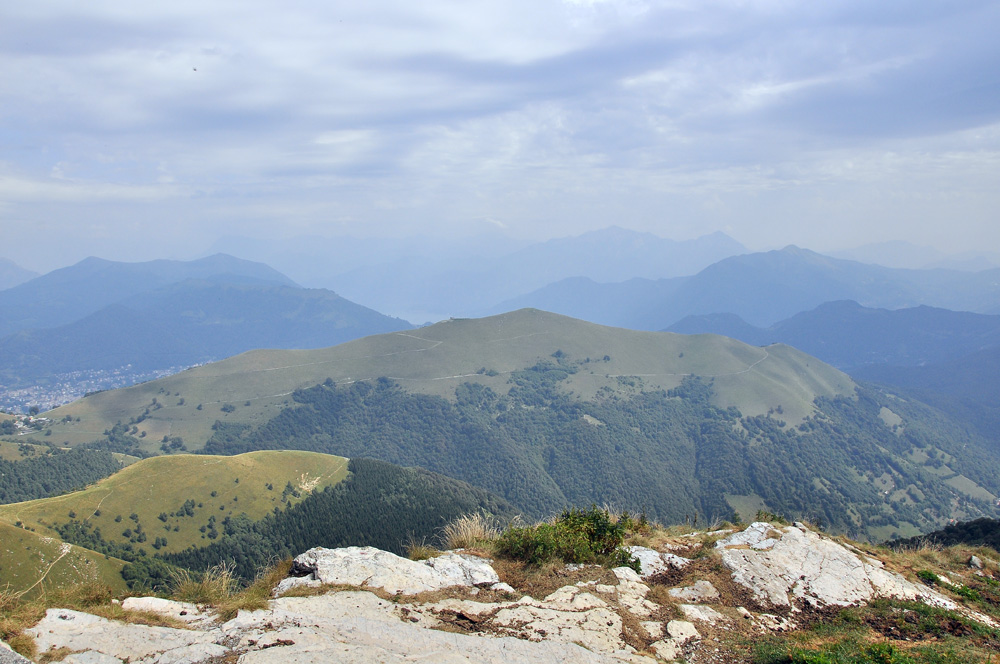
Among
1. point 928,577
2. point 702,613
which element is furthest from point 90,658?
point 928,577

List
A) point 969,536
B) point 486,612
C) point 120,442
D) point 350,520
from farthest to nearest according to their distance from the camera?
point 120,442, point 350,520, point 969,536, point 486,612

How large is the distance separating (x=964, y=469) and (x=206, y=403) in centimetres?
27519

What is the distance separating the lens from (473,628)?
874 cm

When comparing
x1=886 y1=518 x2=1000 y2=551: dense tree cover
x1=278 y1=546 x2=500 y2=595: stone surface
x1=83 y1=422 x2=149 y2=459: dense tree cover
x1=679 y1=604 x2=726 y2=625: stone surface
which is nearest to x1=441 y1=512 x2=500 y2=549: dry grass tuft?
x1=278 y1=546 x2=500 y2=595: stone surface

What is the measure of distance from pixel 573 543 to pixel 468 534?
3047 mm

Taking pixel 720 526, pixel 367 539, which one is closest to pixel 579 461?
pixel 367 539

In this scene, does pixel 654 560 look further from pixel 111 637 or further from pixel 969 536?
pixel 969 536

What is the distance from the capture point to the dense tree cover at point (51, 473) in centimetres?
10831

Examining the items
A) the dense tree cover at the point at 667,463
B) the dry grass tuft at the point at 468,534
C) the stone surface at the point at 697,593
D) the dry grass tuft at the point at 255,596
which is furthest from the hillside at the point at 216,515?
the dense tree cover at the point at 667,463

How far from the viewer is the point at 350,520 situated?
86562 mm

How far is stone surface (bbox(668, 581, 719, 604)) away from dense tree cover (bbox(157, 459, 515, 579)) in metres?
60.0

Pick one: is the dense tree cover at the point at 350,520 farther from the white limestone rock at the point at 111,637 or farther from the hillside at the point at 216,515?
the white limestone rock at the point at 111,637

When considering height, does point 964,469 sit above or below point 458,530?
below

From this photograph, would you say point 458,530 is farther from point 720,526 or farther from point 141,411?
point 141,411
